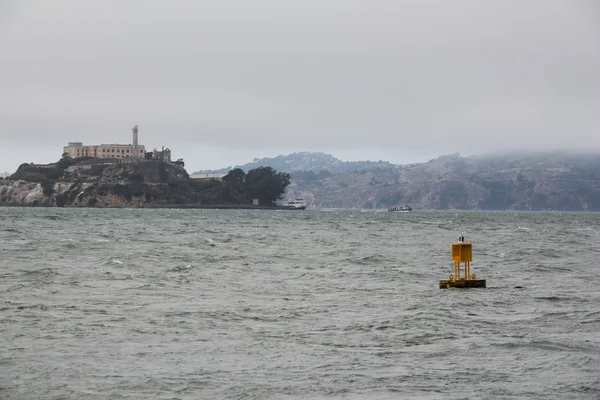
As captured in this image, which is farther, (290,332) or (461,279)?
(461,279)

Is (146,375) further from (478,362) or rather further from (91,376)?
(478,362)

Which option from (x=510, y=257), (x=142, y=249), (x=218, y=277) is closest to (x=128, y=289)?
(x=218, y=277)

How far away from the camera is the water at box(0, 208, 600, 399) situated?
57.4 ft

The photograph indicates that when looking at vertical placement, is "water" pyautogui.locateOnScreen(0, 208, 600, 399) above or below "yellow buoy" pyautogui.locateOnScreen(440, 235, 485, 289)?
below

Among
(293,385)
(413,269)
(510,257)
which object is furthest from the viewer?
(510,257)

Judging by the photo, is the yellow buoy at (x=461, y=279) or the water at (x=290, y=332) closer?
the water at (x=290, y=332)

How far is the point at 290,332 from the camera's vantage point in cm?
2344

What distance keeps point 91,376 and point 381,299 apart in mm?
14953

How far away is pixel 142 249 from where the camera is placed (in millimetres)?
56906

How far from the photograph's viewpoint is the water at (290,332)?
57.4 feet

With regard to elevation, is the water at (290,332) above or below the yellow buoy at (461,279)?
below

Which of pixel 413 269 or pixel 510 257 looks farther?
pixel 510 257

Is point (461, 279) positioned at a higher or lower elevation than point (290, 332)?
higher

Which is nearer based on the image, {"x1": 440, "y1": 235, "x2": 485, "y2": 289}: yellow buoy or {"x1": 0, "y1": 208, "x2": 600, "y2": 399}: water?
{"x1": 0, "y1": 208, "x2": 600, "y2": 399}: water
